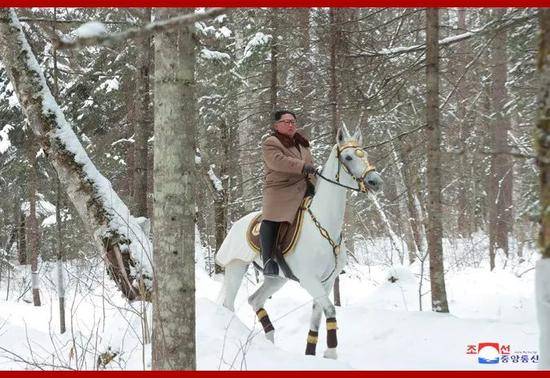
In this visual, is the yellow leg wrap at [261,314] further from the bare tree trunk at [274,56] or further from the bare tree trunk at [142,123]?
the bare tree trunk at [274,56]

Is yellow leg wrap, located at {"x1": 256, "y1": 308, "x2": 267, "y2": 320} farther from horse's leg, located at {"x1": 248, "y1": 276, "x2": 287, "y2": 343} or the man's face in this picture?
the man's face

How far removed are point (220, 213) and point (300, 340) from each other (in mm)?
7297

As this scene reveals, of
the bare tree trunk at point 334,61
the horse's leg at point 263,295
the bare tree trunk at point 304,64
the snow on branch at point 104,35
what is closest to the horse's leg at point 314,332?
the horse's leg at point 263,295

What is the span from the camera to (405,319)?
8.69m

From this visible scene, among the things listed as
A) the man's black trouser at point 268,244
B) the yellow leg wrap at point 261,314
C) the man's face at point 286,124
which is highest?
the man's face at point 286,124

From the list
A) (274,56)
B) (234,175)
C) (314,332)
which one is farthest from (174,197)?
(234,175)

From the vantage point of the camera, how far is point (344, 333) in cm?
890

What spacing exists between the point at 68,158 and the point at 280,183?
9.30ft

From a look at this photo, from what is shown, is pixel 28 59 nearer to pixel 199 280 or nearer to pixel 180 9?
pixel 180 9

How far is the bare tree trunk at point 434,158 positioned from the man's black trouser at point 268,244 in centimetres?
285

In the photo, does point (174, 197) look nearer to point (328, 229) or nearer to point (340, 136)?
point (328, 229)

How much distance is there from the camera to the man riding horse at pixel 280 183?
7.27 m

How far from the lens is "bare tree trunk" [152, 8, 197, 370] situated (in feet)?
13.5

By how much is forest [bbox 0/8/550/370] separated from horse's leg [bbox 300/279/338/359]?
0.16 feet
